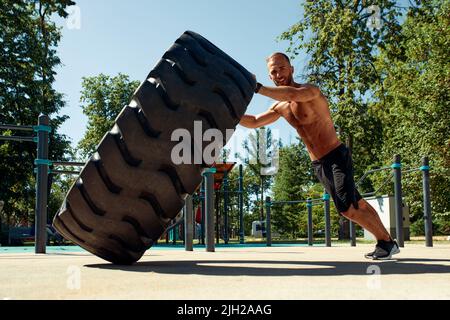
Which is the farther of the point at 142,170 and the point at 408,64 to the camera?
the point at 408,64

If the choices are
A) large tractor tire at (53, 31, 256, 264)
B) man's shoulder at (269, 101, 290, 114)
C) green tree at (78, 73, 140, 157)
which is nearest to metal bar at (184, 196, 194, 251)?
man's shoulder at (269, 101, 290, 114)

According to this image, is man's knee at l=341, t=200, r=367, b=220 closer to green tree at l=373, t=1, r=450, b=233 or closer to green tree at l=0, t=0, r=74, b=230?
green tree at l=373, t=1, r=450, b=233

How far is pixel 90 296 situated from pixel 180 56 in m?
1.53

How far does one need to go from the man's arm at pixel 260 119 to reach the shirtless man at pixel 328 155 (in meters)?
0.02

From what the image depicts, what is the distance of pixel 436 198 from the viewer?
2038cm

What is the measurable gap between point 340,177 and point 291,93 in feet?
2.75

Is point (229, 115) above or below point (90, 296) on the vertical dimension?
above

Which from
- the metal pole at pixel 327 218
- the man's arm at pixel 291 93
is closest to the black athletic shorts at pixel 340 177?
the man's arm at pixel 291 93

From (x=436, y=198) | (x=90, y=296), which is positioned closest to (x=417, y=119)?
(x=436, y=198)

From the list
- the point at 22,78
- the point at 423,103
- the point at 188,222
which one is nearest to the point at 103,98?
the point at 22,78

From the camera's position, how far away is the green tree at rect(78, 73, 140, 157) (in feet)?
99.4

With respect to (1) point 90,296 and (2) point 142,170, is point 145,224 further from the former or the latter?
(1) point 90,296

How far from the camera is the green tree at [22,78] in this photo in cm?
2008
